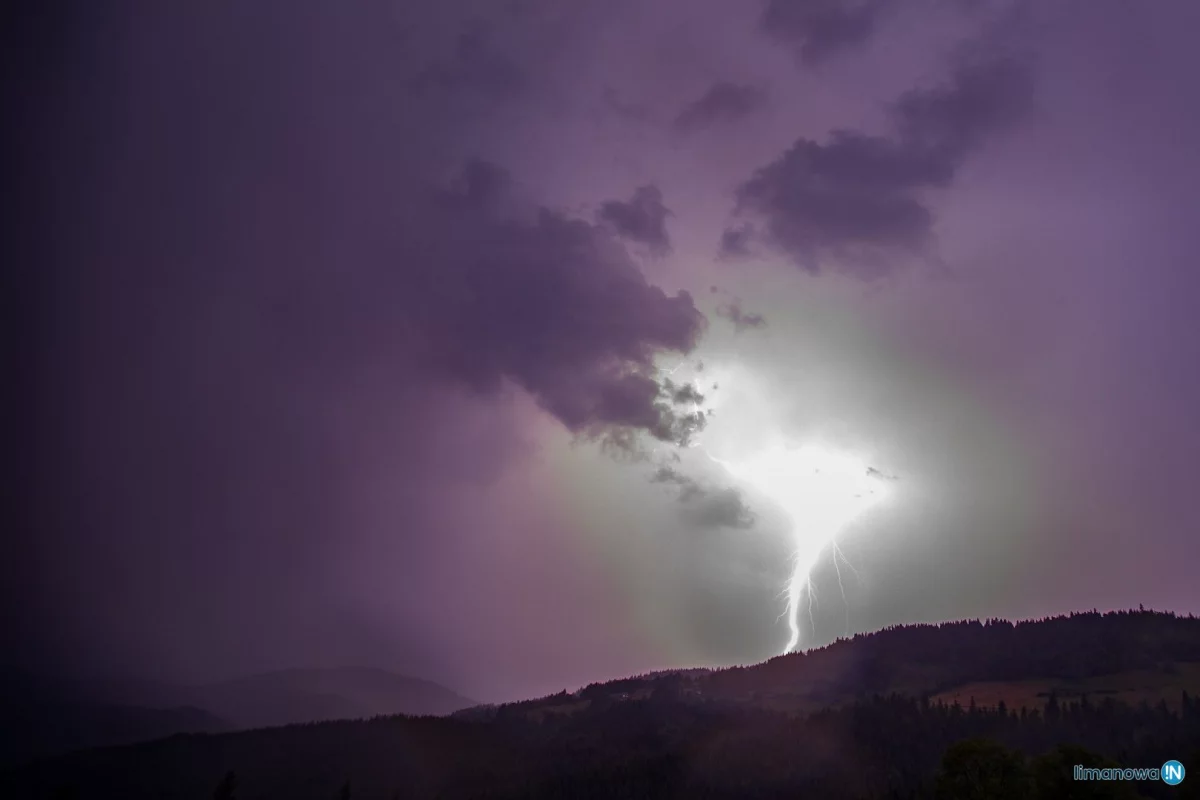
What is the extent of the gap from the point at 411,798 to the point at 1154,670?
196m

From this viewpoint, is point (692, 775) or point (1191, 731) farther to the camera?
point (692, 775)

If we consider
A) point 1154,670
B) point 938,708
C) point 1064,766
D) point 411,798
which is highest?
point 1154,670

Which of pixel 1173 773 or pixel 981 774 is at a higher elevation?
pixel 1173 773

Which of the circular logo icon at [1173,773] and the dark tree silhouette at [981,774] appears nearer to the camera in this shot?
the dark tree silhouette at [981,774]

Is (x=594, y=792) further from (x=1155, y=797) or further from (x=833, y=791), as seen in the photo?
(x=1155, y=797)

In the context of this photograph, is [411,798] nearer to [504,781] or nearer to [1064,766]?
[504,781]

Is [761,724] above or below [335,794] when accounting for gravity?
above

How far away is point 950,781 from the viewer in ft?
230

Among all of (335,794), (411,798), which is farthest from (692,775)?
(335,794)

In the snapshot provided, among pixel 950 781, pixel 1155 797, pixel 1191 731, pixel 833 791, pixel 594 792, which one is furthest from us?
pixel 594 792

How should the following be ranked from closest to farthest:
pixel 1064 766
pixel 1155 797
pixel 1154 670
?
1. pixel 1064 766
2. pixel 1155 797
3. pixel 1154 670

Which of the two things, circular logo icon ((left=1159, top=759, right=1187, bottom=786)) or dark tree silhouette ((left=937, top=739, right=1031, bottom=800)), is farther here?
circular logo icon ((left=1159, top=759, right=1187, bottom=786))

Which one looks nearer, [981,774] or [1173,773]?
[981,774]

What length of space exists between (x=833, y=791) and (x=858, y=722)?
36.8 m
